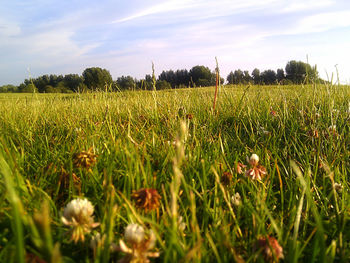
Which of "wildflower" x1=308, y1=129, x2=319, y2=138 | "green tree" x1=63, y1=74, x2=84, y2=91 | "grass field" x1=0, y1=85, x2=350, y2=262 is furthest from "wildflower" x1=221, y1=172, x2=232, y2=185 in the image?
"green tree" x1=63, y1=74, x2=84, y2=91

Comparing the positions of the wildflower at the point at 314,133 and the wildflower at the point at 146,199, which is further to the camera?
the wildflower at the point at 314,133

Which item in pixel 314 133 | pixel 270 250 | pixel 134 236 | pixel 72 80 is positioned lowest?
pixel 270 250

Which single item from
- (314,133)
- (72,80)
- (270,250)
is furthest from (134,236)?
(72,80)

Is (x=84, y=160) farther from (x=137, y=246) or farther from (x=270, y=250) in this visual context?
(x=270, y=250)

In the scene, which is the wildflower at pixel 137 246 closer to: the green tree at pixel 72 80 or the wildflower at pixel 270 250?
the wildflower at pixel 270 250

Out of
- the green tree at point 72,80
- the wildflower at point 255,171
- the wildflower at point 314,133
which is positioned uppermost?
the green tree at point 72,80

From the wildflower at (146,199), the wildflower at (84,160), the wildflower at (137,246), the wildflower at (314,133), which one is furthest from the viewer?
the wildflower at (314,133)

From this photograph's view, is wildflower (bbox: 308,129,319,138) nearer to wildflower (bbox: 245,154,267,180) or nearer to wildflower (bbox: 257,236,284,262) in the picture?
wildflower (bbox: 245,154,267,180)

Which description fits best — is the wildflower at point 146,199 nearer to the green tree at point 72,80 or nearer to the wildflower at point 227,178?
the wildflower at point 227,178

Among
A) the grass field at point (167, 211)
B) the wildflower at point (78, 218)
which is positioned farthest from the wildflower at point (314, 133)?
the wildflower at point (78, 218)

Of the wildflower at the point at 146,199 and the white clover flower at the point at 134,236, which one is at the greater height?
the wildflower at the point at 146,199

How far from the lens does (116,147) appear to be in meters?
1.42

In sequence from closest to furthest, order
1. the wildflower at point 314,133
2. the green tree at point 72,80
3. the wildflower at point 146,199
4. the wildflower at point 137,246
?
the wildflower at point 137,246 < the wildflower at point 146,199 < the wildflower at point 314,133 < the green tree at point 72,80

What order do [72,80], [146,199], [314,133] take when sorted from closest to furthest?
[146,199]
[314,133]
[72,80]
